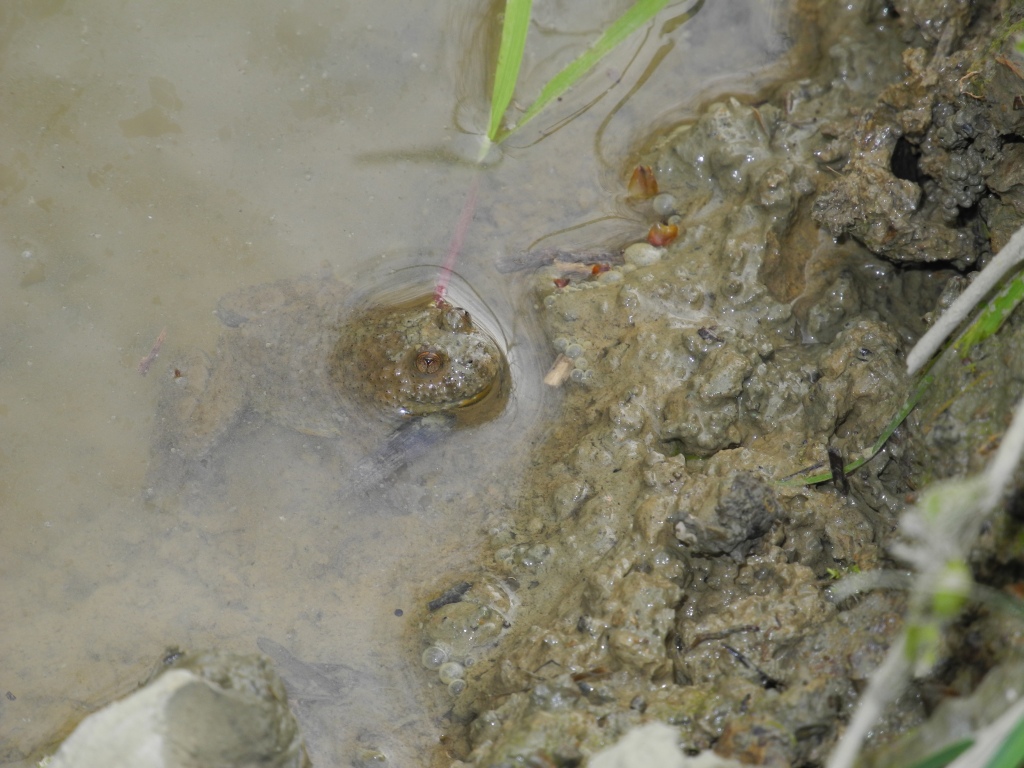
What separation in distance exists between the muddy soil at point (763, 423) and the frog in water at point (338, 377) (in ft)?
1.32

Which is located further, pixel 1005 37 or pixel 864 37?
pixel 864 37

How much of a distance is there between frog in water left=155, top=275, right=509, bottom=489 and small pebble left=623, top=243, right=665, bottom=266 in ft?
2.18

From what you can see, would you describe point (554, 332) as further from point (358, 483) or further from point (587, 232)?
point (358, 483)

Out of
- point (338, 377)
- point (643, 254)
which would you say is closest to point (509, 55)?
point (643, 254)

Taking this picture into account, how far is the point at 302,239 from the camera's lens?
331cm

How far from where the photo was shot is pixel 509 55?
3.29 meters

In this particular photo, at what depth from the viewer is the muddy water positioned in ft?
9.30

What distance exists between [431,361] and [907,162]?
1967mm

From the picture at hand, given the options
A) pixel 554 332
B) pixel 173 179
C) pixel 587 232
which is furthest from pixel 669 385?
pixel 173 179

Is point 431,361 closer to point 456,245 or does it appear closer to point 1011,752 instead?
point 456,245

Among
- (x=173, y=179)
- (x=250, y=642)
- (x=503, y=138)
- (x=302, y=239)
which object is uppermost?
(x=503, y=138)

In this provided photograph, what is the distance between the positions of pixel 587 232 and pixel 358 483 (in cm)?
139

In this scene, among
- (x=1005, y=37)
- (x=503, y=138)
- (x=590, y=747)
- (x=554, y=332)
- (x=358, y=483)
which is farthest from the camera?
(x=503, y=138)

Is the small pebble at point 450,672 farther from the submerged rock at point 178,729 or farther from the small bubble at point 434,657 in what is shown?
the submerged rock at point 178,729
